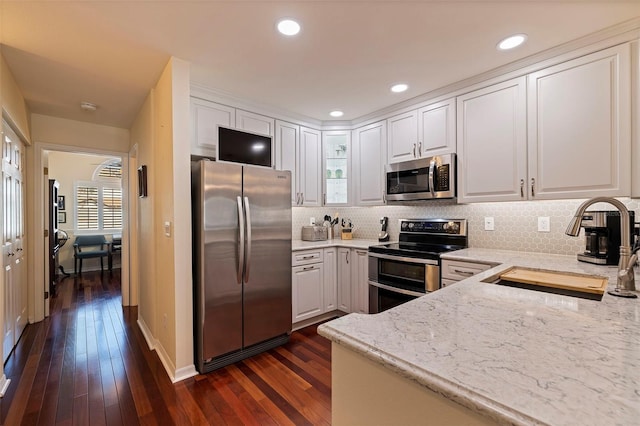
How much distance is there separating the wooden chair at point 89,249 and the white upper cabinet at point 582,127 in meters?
7.41

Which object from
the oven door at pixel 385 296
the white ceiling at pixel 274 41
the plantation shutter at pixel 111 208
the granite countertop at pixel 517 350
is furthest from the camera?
the plantation shutter at pixel 111 208

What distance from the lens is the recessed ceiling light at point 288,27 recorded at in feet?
5.98

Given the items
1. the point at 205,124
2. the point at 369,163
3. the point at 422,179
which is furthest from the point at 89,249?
the point at 422,179

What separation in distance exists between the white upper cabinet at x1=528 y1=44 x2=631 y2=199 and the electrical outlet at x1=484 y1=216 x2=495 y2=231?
0.52m

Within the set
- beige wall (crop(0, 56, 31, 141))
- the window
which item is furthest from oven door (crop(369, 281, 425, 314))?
the window

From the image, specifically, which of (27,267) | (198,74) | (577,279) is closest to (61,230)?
(27,267)

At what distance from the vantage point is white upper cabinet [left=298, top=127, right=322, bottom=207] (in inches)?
143

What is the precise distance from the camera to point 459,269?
231 centimetres

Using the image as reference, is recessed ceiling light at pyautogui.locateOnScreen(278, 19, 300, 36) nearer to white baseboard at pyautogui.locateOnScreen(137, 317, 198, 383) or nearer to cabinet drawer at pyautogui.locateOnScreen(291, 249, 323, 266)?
cabinet drawer at pyautogui.locateOnScreen(291, 249, 323, 266)

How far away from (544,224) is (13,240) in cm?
475

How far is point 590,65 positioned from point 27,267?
18.4ft

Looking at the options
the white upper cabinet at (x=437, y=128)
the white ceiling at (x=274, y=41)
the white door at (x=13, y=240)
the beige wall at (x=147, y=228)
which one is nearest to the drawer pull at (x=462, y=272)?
the white upper cabinet at (x=437, y=128)

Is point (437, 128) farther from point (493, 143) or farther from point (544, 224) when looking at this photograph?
point (544, 224)

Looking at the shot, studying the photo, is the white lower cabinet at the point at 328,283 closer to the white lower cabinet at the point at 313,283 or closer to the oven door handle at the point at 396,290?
the white lower cabinet at the point at 313,283
